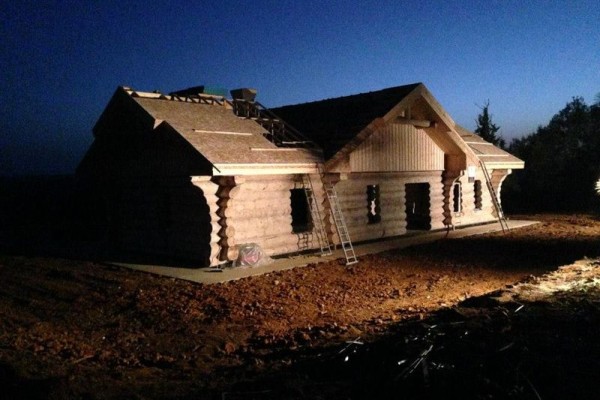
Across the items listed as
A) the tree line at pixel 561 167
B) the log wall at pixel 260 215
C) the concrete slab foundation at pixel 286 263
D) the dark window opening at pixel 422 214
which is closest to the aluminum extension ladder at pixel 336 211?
the concrete slab foundation at pixel 286 263

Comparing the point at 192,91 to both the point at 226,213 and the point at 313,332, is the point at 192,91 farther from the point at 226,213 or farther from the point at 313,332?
the point at 313,332

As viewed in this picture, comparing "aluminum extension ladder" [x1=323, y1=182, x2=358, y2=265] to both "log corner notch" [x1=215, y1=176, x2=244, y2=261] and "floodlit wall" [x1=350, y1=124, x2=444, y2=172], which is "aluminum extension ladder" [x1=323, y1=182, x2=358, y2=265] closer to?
"floodlit wall" [x1=350, y1=124, x2=444, y2=172]

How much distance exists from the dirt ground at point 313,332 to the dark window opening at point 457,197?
317 inches

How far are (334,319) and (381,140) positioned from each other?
1073cm

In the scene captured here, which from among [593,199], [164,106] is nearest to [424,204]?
[164,106]

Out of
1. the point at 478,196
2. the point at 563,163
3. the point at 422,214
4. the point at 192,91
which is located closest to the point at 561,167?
the point at 563,163

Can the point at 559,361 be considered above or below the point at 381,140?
below

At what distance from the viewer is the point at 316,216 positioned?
1595 centimetres

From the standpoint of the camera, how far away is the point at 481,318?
708cm

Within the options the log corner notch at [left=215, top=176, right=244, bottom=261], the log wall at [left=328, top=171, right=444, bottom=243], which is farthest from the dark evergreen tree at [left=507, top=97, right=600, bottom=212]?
the log corner notch at [left=215, top=176, right=244, bottom=261]

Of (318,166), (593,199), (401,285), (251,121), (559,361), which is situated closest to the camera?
(559,361)

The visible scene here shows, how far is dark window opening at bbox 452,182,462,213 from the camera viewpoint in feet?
72.5

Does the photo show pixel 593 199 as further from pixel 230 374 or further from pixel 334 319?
pixel 230 374

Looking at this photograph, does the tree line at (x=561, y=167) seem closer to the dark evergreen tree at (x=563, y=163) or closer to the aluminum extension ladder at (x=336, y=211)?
the dark evergreen tree at (x=563, y=163)
